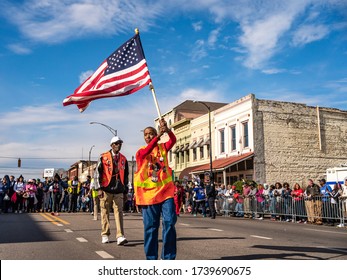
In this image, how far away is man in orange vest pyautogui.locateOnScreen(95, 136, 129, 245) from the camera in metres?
8.67

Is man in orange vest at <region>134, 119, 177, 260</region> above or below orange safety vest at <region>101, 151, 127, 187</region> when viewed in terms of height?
below

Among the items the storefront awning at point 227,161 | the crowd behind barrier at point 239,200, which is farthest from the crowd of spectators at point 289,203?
the storefront awning at point 227,161

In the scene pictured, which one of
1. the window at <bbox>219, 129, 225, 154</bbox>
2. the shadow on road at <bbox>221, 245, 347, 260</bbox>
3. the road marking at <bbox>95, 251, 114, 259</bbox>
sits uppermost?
the window at <bbox>219, 129, 225, 154</bbox>

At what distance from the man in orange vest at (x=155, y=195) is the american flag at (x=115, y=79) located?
2740 millimetres

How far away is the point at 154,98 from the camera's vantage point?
714 cm

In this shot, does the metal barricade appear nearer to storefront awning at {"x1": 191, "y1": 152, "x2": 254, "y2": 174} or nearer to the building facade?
storefront awning at {"x1": 191, "y1": 152, "x2": 254, "y2": 174}

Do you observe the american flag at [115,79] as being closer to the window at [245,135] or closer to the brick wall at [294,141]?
the brick wall at [294,141]

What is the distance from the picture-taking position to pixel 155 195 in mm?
5605

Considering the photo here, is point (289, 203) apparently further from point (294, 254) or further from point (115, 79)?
point (115, 79)

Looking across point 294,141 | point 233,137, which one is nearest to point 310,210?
point 294,141

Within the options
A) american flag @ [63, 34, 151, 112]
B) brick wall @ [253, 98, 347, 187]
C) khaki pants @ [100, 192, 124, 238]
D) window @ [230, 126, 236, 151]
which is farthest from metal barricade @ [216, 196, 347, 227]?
window @ [230, 126, 236, 151]

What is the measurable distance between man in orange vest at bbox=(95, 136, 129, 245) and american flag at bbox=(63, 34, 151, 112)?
93 cm

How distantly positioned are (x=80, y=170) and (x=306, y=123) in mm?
89774
